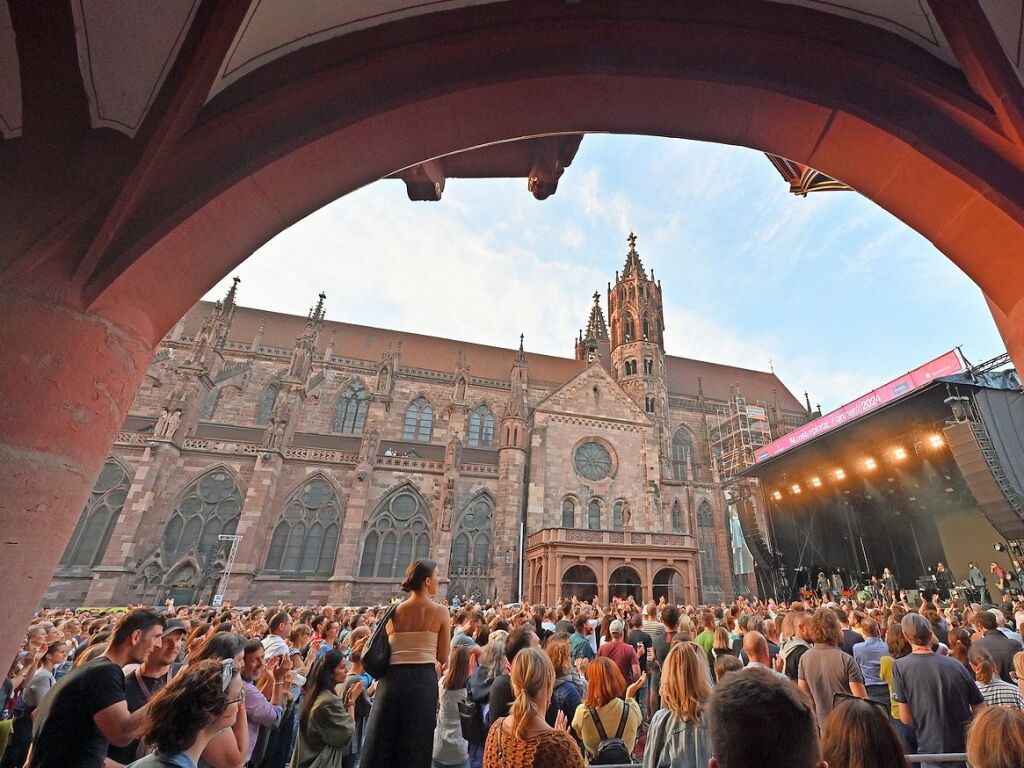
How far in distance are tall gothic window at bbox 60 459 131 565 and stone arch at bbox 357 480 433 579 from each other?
10061 mm

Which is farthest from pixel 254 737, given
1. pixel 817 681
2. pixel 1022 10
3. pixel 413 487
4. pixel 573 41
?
pixel 413 487

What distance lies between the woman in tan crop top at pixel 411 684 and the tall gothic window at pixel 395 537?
783 inches

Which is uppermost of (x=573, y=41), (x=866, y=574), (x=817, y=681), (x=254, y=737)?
(x=573, y=41)

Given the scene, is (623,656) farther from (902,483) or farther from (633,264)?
(633,264)

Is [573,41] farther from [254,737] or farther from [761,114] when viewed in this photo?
[254,737]

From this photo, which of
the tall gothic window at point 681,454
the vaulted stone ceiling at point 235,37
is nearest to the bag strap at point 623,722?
the vaulted stone ceiling at point 235,37

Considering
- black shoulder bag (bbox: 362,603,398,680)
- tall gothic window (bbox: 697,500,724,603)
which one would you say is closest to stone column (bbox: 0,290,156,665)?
black shoulder bag (bbox: 362,603,398,680)

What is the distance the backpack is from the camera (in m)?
3.09

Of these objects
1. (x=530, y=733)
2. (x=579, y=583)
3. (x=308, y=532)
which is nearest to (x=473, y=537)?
(x=579, y=583)

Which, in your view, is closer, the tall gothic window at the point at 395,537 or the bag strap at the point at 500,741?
the bag strap at the point at 500,741

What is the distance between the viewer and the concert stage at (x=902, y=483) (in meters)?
13.7

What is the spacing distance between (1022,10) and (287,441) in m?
24.4

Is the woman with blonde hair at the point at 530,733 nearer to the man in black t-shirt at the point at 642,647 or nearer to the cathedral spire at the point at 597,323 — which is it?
the man in black t-shirt at the point at 642,647

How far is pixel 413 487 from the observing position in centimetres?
2292
